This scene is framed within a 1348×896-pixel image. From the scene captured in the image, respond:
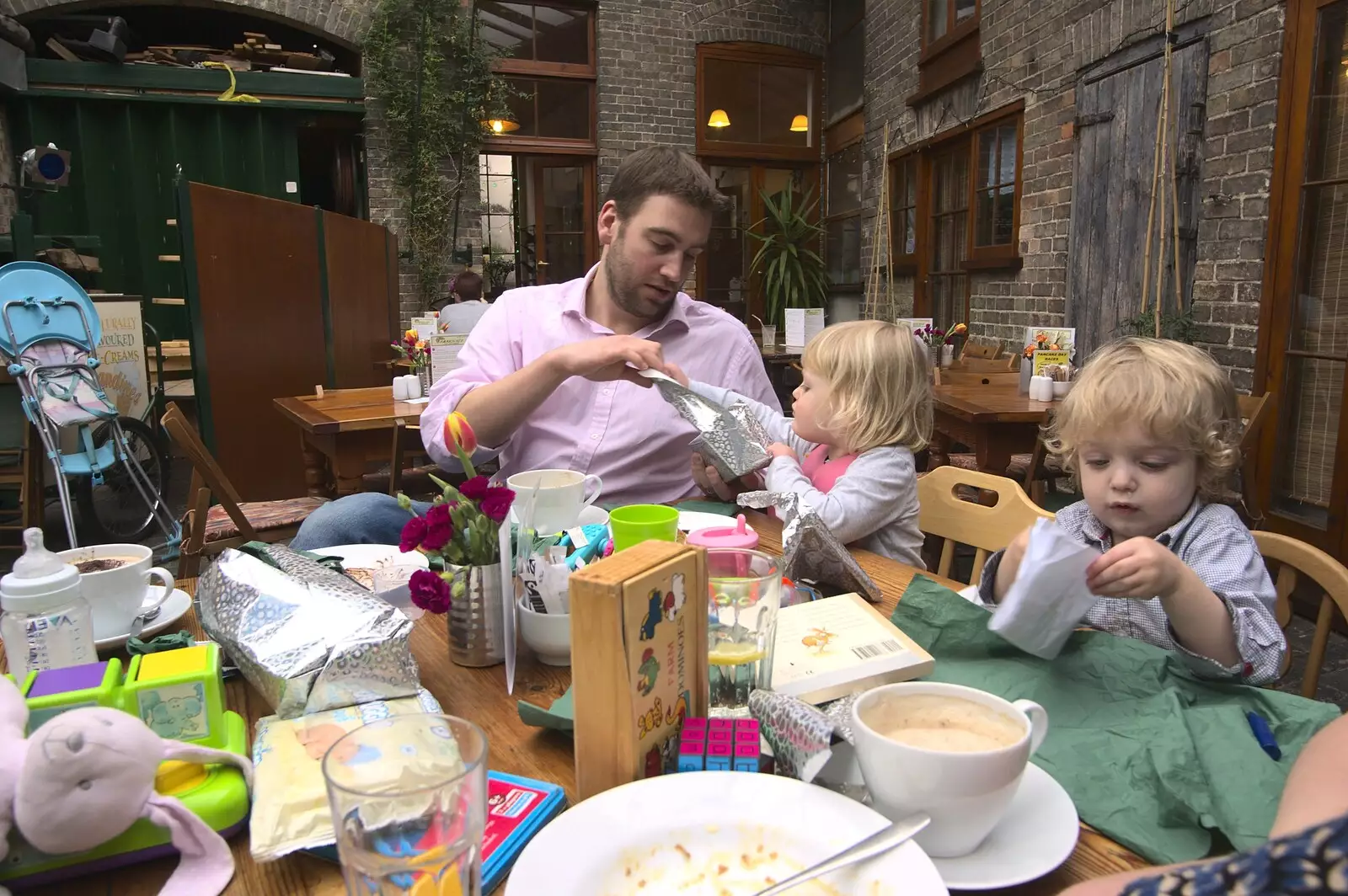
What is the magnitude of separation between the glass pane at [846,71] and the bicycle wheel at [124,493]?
6.66m

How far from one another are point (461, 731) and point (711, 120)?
866cm

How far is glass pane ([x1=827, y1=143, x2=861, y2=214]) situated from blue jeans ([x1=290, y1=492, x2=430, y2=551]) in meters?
7.07

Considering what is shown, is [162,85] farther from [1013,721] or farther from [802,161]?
[1013,721]

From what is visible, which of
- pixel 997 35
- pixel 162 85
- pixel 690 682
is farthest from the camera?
pixel 162 85

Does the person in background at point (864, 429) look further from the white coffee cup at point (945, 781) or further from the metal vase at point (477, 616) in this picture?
the white coffee cup at point (945, 781)

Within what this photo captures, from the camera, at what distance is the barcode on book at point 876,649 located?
2.80ft

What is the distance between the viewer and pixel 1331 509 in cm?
321

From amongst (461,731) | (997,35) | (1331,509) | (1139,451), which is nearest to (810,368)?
(1139,451)

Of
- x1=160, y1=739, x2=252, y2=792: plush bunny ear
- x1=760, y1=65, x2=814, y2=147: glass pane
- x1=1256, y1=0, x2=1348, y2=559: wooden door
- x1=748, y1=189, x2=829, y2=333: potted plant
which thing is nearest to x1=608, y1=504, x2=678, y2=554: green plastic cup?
x1=160, y1=739, x2=252, y2=792: plush bunny ear

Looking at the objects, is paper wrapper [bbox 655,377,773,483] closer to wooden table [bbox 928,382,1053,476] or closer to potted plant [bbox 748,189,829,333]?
wooden table [bbox 928,382,1053,476]

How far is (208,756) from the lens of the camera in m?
0.68

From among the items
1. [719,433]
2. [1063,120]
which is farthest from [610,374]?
[1063,120]

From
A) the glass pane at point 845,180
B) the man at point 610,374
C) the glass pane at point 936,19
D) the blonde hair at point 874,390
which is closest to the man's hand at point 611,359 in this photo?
the man at point 610,374

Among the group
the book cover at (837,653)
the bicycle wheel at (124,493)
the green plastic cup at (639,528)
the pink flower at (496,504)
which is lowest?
the bicycle wheel at (124,493)
